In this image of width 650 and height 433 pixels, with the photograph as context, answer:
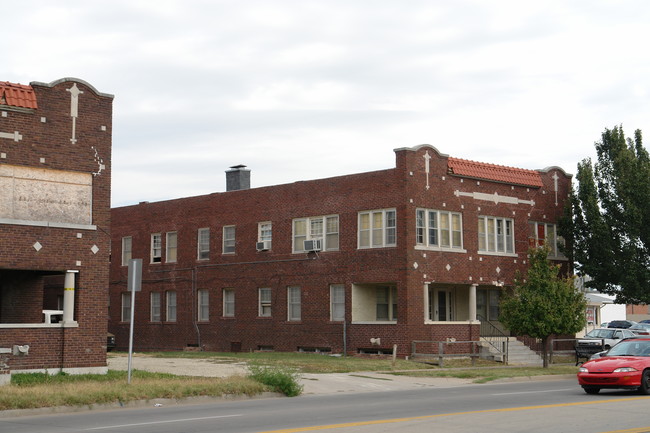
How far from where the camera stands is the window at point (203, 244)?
44.0 m

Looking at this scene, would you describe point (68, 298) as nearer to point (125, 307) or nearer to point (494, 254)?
point (494, 254)

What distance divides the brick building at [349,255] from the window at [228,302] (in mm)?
86

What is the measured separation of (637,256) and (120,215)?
87.1 ft

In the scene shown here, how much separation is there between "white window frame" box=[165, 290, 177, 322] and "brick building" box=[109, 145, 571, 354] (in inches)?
2.0

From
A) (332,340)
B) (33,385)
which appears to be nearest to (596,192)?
(332,340)

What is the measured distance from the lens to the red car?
20.1 meters

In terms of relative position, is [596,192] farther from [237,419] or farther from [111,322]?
[237,419]

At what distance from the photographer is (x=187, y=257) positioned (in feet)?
146

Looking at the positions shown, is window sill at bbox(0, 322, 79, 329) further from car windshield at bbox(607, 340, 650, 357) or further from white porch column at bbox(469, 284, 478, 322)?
white porch column at bbox(469, 284, 478, 322)

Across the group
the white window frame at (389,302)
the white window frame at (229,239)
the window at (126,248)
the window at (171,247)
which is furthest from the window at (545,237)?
the window at (126,248)

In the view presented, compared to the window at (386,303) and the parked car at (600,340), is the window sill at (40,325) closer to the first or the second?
the window at (386,303)

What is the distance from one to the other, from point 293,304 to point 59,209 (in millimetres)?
17204

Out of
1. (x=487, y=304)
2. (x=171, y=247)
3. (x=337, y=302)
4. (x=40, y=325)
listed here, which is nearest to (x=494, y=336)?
(x=487, y=304)

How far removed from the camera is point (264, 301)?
4134 centimetres
